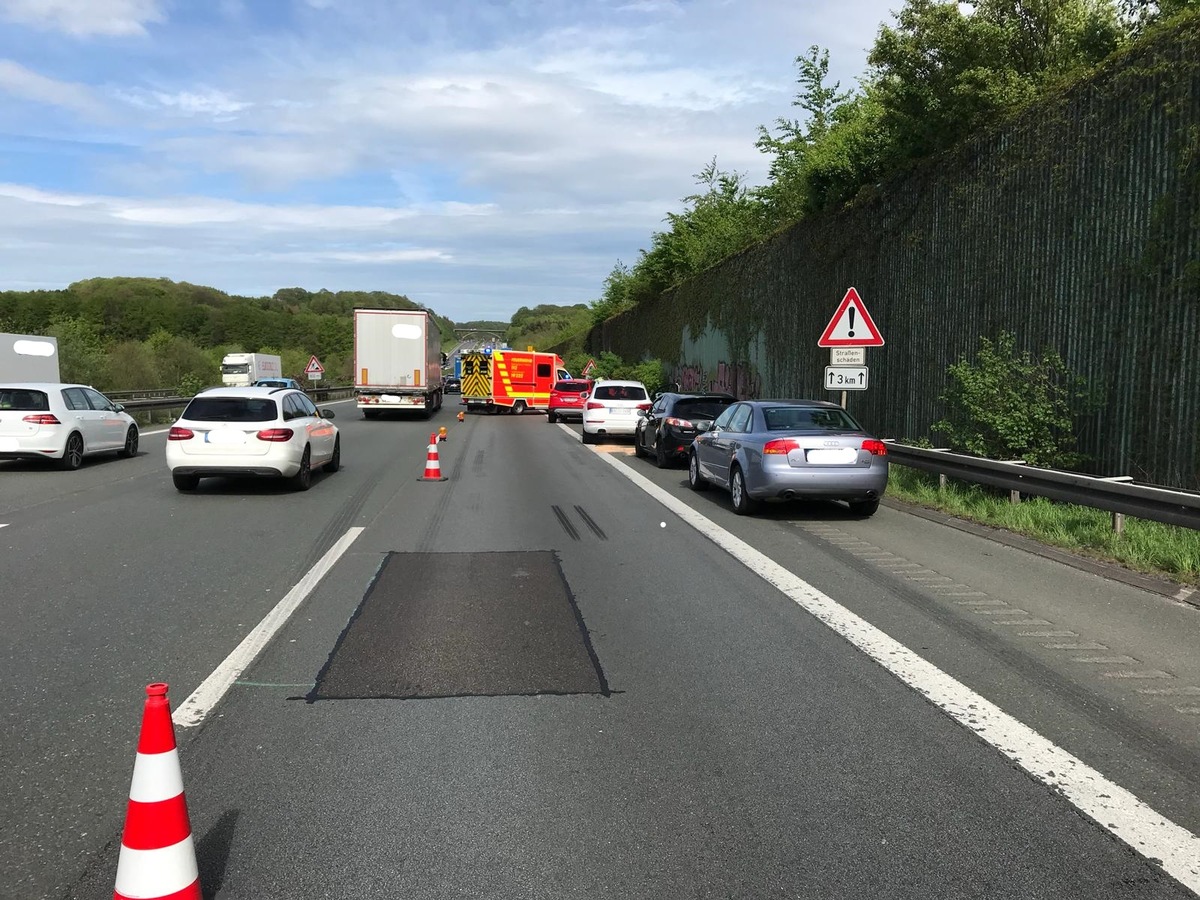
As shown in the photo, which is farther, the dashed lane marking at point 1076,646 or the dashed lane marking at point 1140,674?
the dashed lane marking at point 1076,646

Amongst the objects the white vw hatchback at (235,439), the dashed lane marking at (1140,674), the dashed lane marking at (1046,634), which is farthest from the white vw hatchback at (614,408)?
the dashed lane marking at (1140,674)

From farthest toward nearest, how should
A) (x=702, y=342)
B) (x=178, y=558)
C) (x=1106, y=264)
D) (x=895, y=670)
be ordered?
(x=702, y=342) → (x=1106, y=264) → (x=178, y=558) → (x=895, y=670)

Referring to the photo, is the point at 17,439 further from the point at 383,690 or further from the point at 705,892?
the point at 705,892

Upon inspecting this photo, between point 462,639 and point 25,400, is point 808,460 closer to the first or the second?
point 462,639

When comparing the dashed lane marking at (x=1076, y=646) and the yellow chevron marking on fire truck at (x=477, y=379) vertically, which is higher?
the yellow chevron marking on fire truck at (x=477, y=379)

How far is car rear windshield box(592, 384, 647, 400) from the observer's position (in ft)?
83.3

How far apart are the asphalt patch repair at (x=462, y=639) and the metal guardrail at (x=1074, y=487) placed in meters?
5.35

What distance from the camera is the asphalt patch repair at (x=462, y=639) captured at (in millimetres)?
5230

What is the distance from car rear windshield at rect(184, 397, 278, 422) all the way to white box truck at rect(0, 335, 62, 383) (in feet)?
80.1

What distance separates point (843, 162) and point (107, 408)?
15791mm

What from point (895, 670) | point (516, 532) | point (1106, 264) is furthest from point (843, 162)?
point (895, 670)

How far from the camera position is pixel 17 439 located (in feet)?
53.0

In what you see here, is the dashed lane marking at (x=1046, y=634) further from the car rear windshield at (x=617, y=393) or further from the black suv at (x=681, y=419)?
the car rear windshield at (x=617, y=393)

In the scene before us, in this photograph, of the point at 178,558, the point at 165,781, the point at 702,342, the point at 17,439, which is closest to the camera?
the point at 165,781
